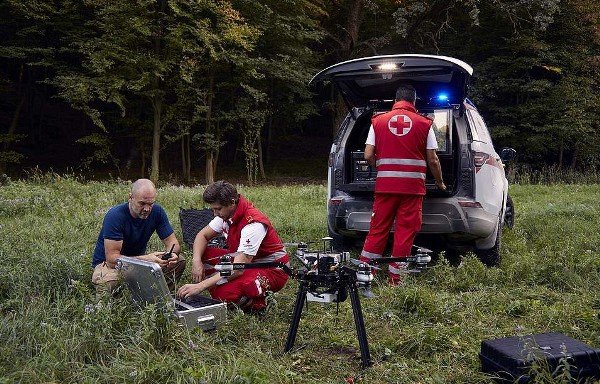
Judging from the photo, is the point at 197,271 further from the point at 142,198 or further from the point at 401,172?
the point at 401,172

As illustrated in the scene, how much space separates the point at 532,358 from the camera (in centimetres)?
324

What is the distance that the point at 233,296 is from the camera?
4.75 metres

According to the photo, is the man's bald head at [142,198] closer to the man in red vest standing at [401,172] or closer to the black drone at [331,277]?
the black drone at [331,277]

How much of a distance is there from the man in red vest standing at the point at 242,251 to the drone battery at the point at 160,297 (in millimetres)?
310

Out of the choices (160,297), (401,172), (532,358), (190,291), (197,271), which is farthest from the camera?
(401,172)

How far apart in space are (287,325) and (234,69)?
16830mm

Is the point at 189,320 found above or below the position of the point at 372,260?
below

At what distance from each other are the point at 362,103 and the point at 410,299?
115 inches

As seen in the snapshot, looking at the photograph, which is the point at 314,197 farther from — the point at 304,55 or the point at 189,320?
the point at 304,55

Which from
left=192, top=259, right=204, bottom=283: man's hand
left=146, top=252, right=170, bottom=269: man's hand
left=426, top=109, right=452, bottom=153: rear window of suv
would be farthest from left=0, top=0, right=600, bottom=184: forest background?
left=192, top=259, right=204, bottom=283: man's hand

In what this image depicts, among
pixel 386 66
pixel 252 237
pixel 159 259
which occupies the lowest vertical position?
pixel 159 259

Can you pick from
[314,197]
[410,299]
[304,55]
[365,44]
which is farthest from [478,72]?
[410,299]

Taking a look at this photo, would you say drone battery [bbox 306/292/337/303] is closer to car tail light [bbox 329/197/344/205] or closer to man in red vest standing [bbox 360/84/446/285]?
man in red vest standing [bbox 360/84/446/285]

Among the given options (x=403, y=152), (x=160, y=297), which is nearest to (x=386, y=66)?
(x=403, y=152)
